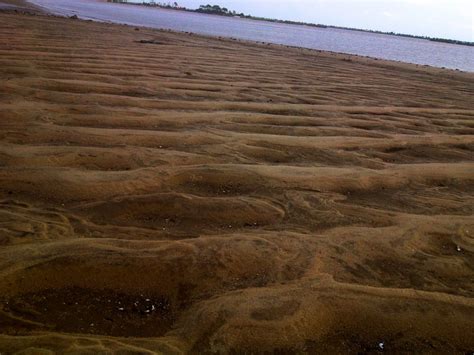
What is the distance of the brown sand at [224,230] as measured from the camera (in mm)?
2344

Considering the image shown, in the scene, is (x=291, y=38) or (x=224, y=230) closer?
(x=224, y=230)

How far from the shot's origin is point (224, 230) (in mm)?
3338

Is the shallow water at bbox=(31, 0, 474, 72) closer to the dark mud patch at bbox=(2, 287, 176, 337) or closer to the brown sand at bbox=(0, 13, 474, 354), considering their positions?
the brown sand at bbox=(0, 13, 474, 354)

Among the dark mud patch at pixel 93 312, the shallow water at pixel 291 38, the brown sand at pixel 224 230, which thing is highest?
the shallow water at pixel 291 38

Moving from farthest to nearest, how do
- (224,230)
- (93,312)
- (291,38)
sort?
(291,38)
(224,230)
(93,312)

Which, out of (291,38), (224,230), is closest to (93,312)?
(224,230)

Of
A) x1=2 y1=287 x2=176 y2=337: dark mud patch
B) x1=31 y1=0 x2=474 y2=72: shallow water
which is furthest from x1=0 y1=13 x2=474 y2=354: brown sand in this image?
x1=31 y1=0 x2=474 y2=72: shallow water

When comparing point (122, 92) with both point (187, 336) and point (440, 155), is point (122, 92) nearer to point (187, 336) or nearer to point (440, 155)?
point (440, 155)

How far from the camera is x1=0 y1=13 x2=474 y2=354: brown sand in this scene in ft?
7.69

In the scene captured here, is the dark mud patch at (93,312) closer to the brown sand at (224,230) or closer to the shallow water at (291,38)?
the brown sand at (224,230)

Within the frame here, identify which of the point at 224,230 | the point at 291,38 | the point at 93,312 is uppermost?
the point at 291,38

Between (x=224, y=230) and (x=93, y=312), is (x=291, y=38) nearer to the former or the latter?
(x=224, y=230)

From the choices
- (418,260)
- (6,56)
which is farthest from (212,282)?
(6,56)

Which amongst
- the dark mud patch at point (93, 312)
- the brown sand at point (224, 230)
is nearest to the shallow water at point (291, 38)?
the brown sand at point (224, 230)
